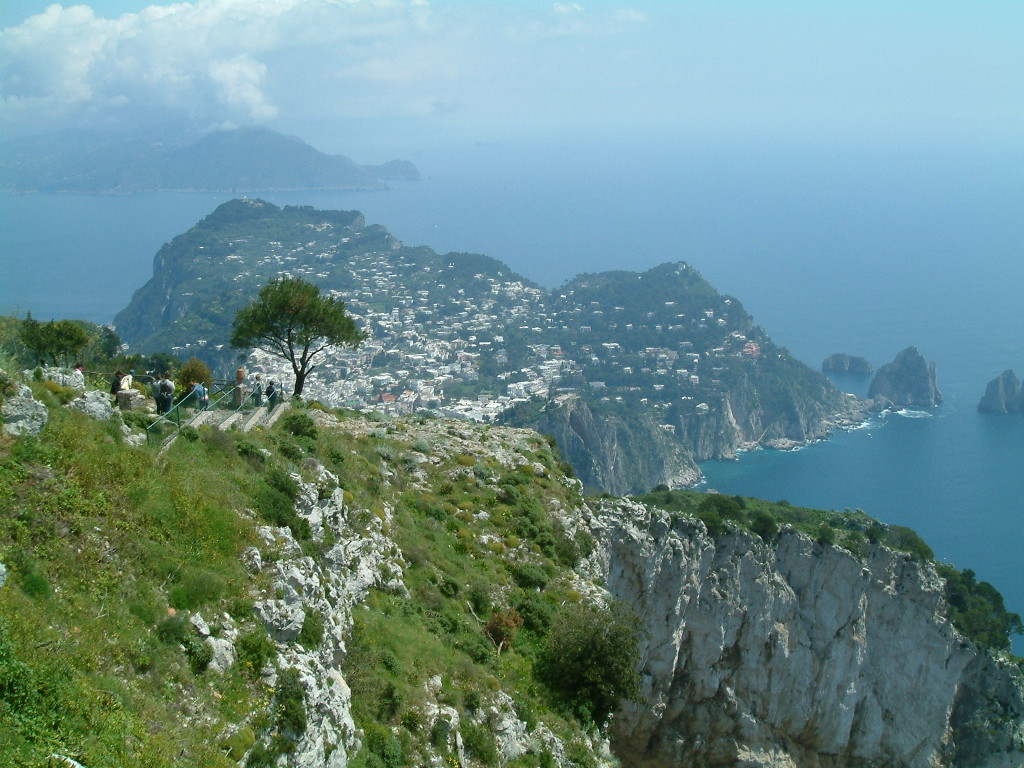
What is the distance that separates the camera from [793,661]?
32.2m

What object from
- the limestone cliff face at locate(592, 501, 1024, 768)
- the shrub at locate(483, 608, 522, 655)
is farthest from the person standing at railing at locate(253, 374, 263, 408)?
the limestone cliff face at locate(592, 501, 1024, 768)

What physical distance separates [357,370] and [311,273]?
47.4 meters

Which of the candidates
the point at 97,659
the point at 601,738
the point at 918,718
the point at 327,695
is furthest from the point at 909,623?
the point at 97,659

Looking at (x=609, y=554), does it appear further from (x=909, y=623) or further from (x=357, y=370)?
(x=357, y=370)

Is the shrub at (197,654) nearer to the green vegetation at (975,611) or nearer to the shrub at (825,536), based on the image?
the shrub at (825,536)

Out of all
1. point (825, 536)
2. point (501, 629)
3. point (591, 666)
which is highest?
point (501, 629)

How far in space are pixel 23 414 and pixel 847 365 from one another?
14965cm

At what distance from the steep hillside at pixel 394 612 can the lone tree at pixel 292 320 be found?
391 cm

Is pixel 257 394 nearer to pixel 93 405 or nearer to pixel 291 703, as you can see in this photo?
pixel 93 405

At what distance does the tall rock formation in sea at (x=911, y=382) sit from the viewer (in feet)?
424

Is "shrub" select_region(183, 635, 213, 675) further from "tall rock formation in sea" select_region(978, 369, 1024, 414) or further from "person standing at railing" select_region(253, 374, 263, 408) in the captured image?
"tall rock formation in sea" select_region(978, 369, 1024, 414)

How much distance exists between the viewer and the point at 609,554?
25078 millimetres

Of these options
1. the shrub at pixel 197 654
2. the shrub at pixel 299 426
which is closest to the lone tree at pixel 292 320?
the shrub at pixel 299 426

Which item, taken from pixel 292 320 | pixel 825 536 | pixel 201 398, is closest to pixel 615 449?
pixel 825 536
